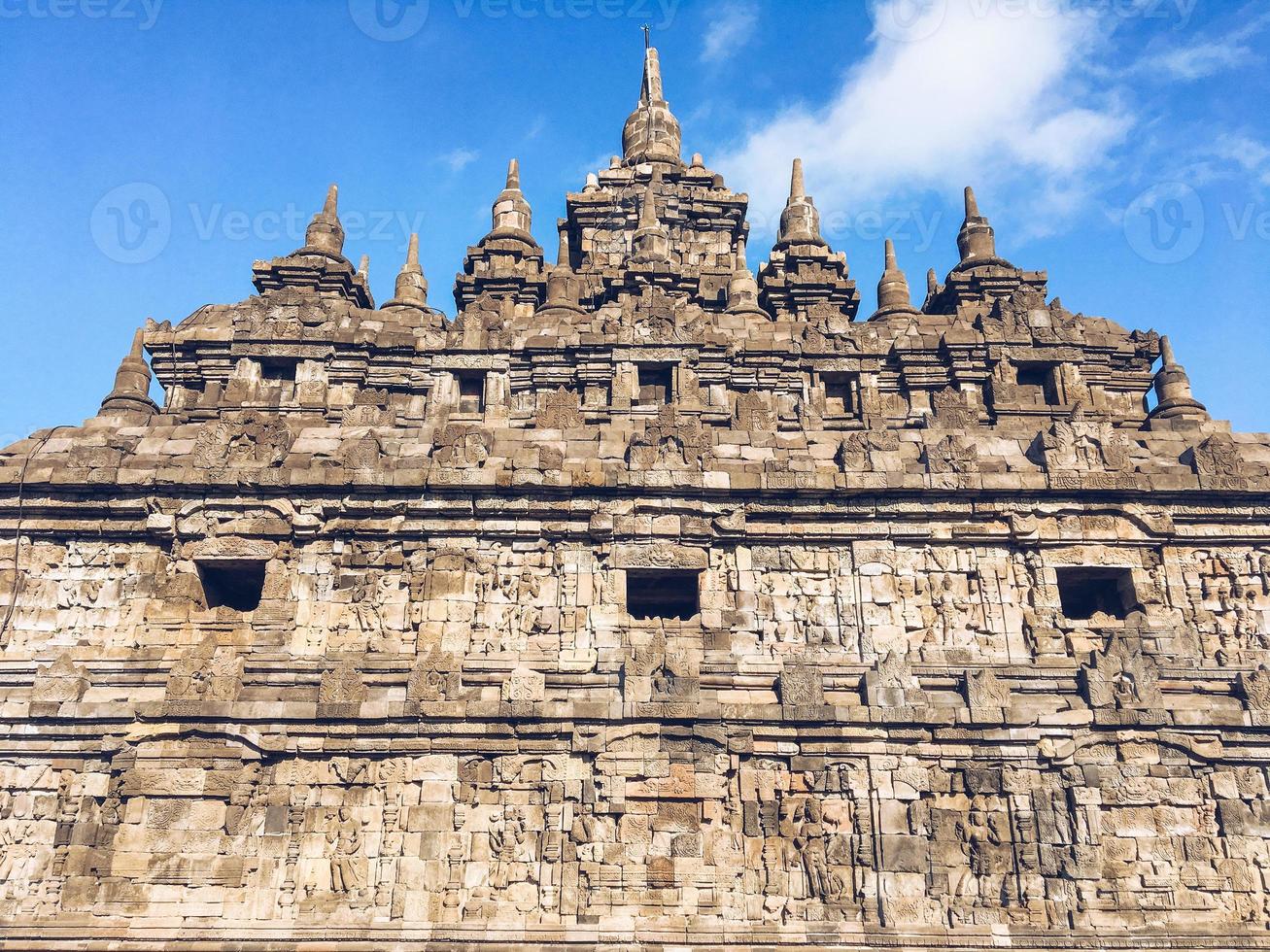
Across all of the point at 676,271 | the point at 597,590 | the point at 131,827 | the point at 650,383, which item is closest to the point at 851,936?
the point at 597,590

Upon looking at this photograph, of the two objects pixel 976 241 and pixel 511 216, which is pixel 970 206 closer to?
pixel 976 241

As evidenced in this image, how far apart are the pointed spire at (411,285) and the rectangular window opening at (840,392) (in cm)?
889

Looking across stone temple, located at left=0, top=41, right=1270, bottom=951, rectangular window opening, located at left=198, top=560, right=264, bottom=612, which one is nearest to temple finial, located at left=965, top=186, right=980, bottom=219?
stone temple, located at left=0, top=41, right=1270, bottom=951

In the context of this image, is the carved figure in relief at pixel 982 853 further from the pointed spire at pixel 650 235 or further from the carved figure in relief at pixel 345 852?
the pointed spire at pixel 650 235

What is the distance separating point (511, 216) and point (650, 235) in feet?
12.6

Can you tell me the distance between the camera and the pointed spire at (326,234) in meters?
23.5

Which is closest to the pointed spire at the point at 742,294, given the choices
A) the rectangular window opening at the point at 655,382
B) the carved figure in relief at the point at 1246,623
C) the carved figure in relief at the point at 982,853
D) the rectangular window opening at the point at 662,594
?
the rectangular window opening at the point at 655,382

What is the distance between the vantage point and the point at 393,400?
20.4 m

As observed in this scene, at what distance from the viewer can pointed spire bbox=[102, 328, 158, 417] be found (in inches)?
770

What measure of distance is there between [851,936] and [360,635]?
7.56 meters

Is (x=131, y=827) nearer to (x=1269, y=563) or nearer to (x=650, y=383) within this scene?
(x=650, y=383)

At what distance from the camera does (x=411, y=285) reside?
78.3 feet

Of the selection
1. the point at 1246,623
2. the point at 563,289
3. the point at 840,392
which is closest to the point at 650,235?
the point at 563,289

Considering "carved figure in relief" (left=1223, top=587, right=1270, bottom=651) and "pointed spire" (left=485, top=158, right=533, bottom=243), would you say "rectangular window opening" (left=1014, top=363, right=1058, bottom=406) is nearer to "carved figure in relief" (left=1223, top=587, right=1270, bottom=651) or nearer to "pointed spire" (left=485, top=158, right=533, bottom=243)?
"carved figure in relief" (left=1223, top=587, right=1270, bottom=651)
